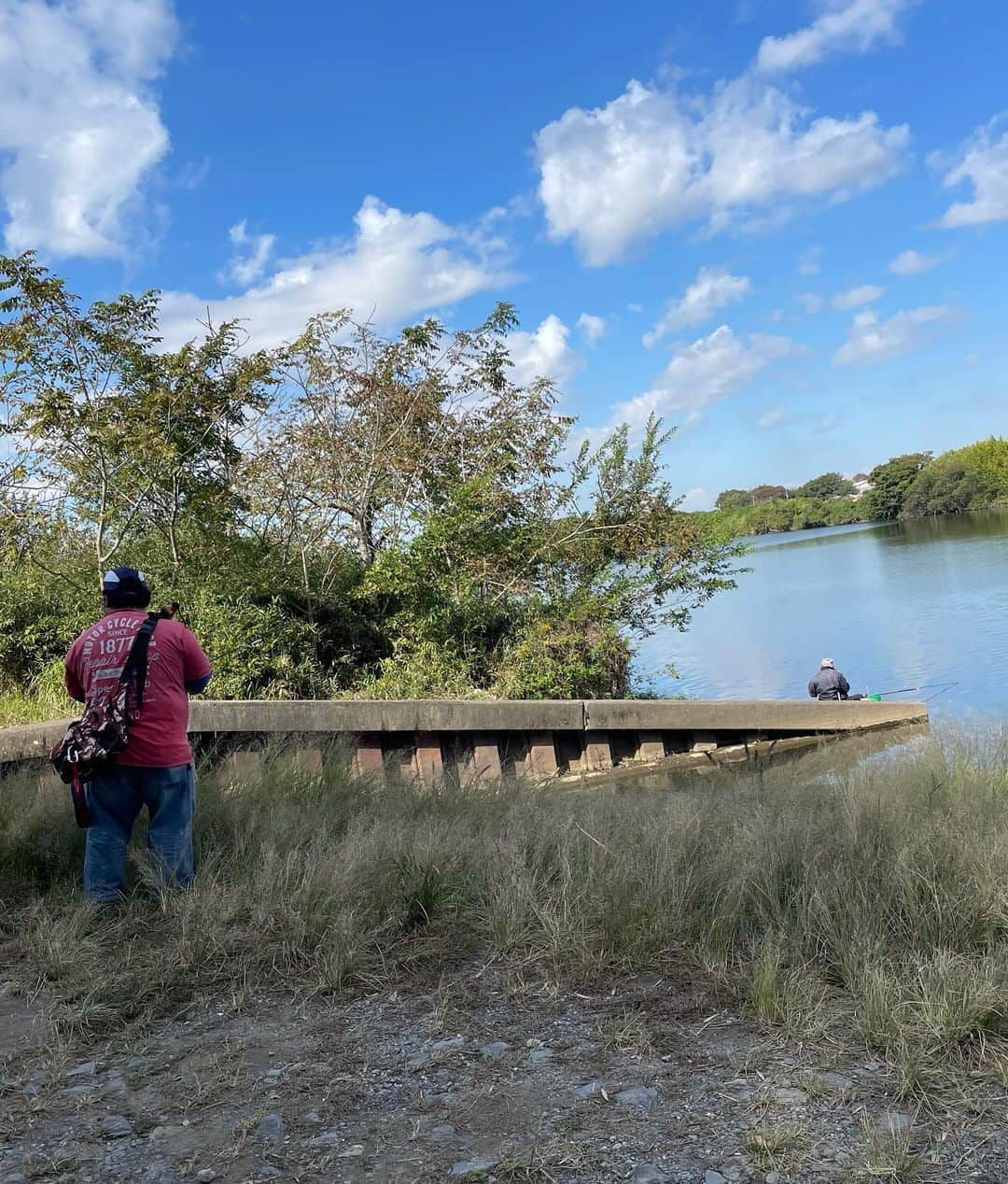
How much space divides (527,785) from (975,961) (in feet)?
15.7

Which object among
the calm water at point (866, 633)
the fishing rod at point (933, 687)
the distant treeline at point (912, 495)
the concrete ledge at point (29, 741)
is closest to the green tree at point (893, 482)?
the distant treeline at point (912, 495)

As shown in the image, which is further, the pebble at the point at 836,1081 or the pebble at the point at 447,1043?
the pebble at the point at 447,1043

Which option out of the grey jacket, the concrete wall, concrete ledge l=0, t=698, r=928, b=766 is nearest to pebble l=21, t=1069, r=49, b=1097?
the concrete wall

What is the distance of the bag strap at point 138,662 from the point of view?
5.37m

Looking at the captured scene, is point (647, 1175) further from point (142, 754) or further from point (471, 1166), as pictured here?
point (142, 754)

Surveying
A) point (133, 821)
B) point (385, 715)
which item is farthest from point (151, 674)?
point (385, 715)

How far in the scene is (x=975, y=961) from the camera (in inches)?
149

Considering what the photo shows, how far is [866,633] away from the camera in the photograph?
28.6 metres

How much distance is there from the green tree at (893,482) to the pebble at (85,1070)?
367ft

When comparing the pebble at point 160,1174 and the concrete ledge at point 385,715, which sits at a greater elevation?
the concrete ledge at point 385,715

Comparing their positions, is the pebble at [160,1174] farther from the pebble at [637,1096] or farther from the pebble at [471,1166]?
the pebble at [637,1096]

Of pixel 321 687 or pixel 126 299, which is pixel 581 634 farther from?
pixel 126 299

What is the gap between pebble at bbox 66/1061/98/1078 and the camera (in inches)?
138

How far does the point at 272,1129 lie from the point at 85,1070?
34.6 inches
